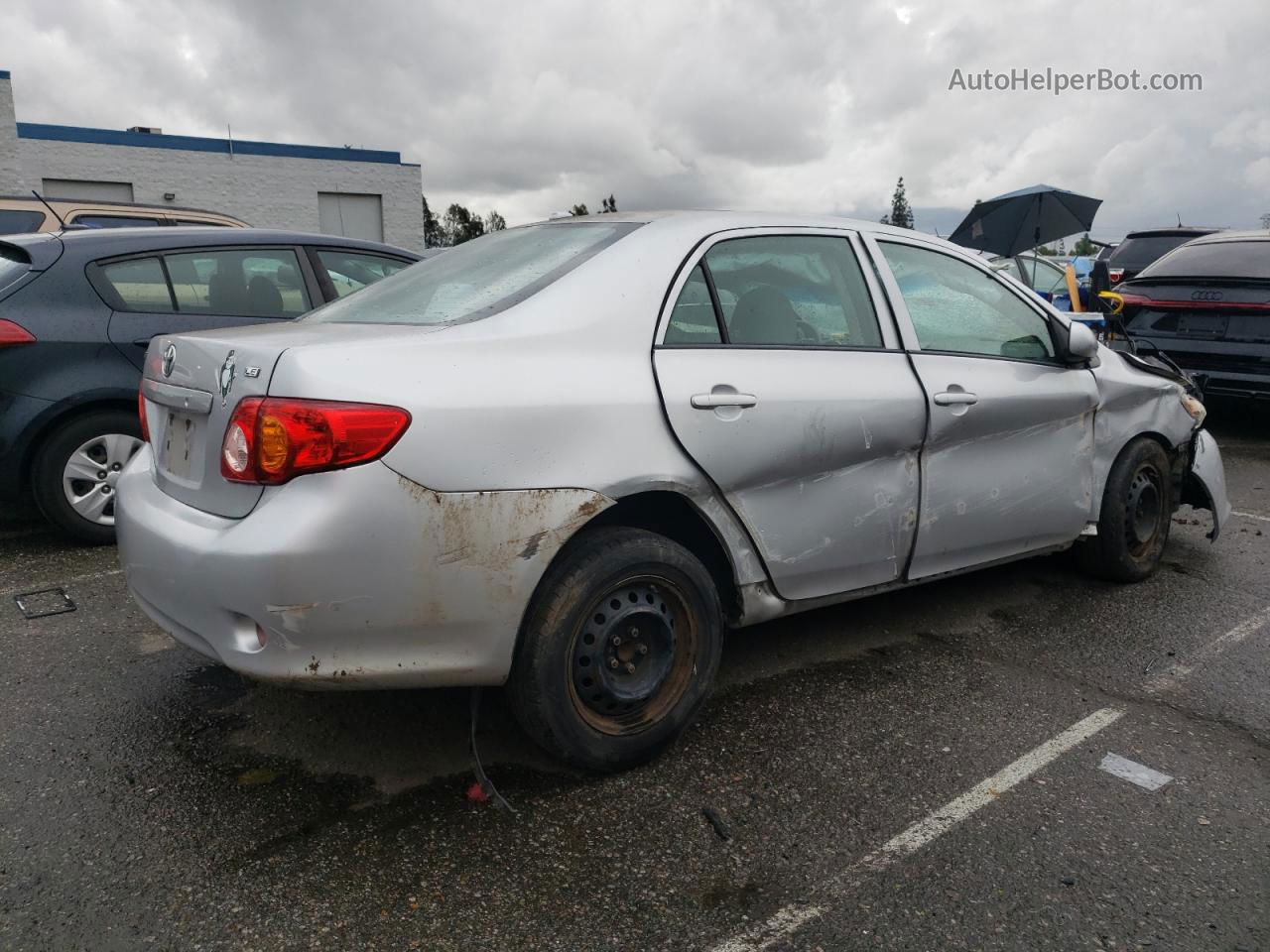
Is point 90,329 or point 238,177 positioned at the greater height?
point 238,177

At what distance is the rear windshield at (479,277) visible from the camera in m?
2.88

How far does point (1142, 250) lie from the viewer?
1275 centimetres

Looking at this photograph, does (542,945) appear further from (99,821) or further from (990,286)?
(990,286)

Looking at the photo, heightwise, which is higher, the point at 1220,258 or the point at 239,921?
the point at 1220,258

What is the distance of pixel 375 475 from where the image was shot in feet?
7.67

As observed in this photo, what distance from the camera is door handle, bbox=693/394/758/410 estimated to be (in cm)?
286

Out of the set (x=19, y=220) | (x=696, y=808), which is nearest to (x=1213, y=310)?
(x=696, y=808)

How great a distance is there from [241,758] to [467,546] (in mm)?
1101

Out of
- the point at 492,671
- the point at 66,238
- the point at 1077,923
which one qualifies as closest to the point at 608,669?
the point at 492,671

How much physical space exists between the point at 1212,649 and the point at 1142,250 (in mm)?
10437

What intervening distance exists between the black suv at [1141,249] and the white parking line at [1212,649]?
938 cm

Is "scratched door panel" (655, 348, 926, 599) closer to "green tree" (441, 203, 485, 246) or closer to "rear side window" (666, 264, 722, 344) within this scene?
"rear side window" (666, 264, 722, 344)

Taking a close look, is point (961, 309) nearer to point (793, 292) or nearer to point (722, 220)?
point (793, 292)

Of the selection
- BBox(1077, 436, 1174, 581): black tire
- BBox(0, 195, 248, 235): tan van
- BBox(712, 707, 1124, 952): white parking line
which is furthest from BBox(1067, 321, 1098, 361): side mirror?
BBox(0, 195, 248, 235): tan van
